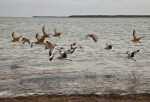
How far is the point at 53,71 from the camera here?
18953mm

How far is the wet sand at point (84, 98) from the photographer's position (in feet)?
37.8

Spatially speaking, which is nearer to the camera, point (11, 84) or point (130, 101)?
point (130, 101)

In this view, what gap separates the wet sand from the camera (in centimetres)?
1152

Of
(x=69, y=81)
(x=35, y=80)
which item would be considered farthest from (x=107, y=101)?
(x=35, y=80)

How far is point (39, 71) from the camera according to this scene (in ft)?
61.8

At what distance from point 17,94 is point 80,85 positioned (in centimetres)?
324

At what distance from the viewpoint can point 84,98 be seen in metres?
11.9

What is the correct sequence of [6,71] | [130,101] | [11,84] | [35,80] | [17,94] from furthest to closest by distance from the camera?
[6,71] < [35,80] < [11,84] < [17,94] < [130,101]

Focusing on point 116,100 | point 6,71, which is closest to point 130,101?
point 116,100

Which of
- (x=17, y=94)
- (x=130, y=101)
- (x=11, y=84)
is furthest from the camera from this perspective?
(x=11, y=84)

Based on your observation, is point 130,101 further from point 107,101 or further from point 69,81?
point 69,81

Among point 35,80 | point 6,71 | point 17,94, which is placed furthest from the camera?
point 6,71

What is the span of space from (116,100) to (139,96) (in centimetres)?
110

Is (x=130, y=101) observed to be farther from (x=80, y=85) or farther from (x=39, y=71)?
(x=39, y=71)
